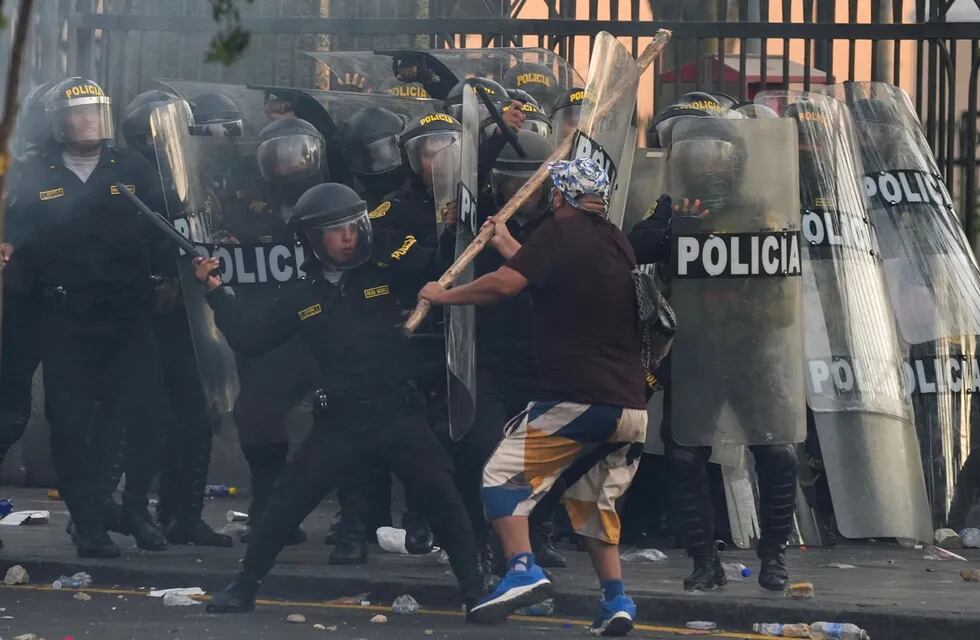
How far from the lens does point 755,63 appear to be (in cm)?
1009

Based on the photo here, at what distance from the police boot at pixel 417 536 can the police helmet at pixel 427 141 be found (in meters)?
1.59

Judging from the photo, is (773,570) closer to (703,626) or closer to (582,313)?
(703,626)

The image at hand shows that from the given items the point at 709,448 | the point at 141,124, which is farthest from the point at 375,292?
the point at 141,124

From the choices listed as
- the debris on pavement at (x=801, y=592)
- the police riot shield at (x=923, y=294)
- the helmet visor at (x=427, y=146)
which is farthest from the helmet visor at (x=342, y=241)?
the police riot shield at (x=923, y=294)

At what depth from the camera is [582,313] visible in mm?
6121

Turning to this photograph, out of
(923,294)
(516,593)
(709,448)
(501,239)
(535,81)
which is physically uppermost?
(535,81)

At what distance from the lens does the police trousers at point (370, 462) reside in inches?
257

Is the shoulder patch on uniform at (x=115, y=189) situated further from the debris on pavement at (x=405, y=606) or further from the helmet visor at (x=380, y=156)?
the debris on pavement at (x=405, y=606)

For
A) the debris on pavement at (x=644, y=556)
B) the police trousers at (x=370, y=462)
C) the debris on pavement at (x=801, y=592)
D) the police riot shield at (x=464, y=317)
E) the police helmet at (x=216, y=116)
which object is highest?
the police helmet at (x=216, y=116)

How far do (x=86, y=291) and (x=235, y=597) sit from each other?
1753 millimetres

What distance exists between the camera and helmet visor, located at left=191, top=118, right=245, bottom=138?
8.14 meters

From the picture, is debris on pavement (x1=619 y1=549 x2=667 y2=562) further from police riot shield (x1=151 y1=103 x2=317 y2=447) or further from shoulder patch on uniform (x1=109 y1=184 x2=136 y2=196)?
shoulder patch on uniform (x1=109 y1=184 x2=136 y2=196)

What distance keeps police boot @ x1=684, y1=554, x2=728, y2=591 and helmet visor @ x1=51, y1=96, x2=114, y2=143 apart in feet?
10.2

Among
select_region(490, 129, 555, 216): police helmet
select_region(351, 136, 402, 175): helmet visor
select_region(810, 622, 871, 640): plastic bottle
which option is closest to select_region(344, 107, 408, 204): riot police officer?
select_region(351, 136, 402, 175): helmet visor
